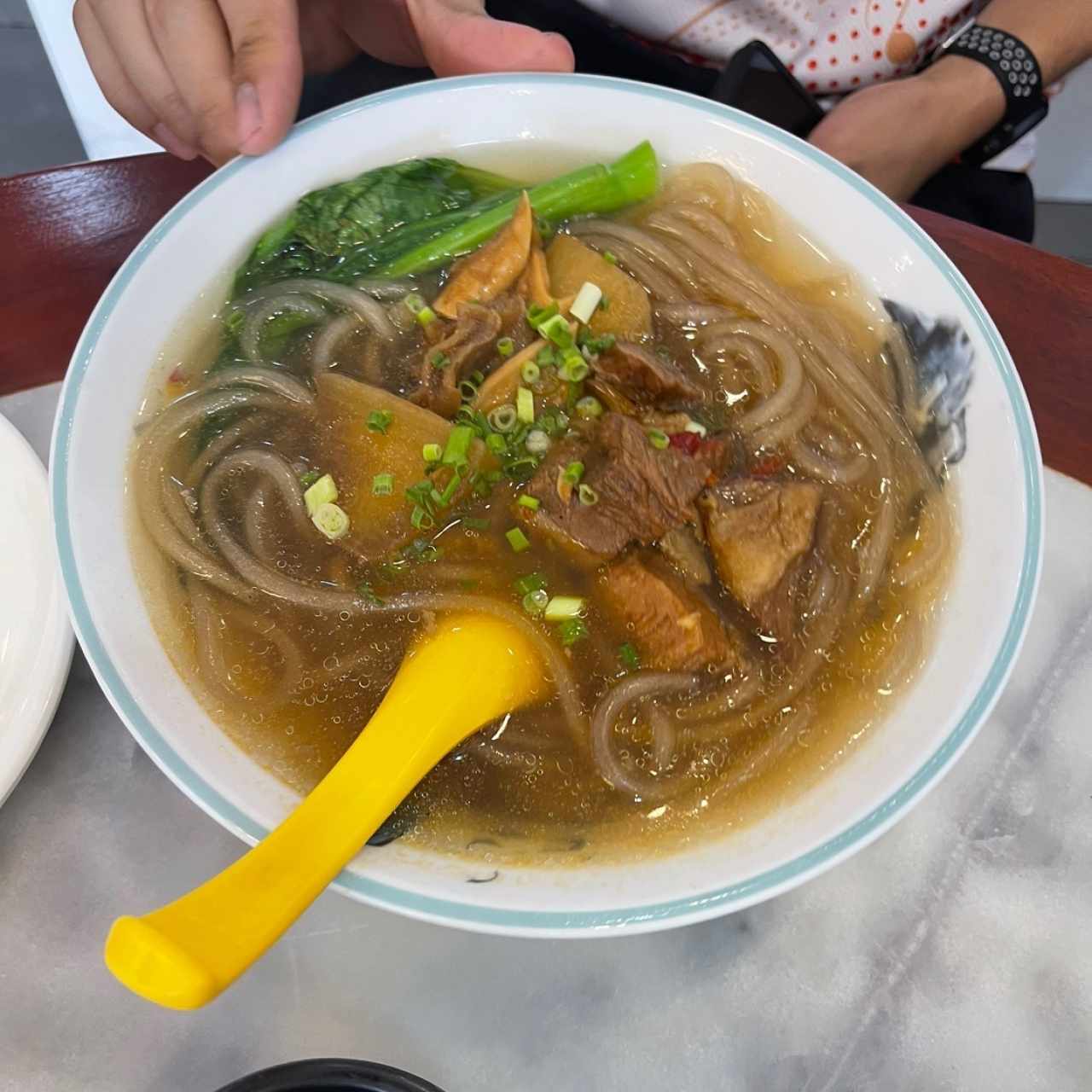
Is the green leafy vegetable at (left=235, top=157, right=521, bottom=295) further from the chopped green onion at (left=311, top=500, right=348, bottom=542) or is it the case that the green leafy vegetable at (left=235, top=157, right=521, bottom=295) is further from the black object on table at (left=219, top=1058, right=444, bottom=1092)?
the black object on table at (left=219, top=1058, right=444, bottom=1092)

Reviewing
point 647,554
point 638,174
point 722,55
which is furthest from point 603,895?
point 722,55

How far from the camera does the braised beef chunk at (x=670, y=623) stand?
59.1 inches

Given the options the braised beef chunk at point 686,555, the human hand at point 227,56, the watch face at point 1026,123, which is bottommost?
the braised beef chunk at point 686,555

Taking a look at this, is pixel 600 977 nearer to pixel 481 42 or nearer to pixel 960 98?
pixel 481 42

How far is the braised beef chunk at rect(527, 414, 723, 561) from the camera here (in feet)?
5.25

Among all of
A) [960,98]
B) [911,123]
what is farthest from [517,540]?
[960,98]

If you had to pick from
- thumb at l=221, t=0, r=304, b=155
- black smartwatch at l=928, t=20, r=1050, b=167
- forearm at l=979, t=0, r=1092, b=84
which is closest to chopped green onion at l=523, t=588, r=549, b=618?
thumb at l=221, t=0, r=304, b=155

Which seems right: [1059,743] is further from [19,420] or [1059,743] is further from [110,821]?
[19,420]

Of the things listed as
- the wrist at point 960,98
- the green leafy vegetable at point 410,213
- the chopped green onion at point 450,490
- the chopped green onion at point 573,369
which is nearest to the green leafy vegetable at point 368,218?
the green leafy vegetable at point 410,213

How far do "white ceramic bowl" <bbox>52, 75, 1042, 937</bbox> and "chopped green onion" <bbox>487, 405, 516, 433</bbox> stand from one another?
2.27 feet

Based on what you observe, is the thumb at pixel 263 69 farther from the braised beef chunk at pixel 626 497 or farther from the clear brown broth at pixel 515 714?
the braised beef chunk at pixel 626 497

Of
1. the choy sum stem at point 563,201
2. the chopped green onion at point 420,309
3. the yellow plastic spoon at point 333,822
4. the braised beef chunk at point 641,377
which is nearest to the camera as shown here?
the yellow plastic spoon at point 333,822

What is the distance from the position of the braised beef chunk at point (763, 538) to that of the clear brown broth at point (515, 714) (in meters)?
0.06

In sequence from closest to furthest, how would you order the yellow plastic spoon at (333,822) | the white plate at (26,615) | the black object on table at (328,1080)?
the yellow plastic spoon at (333,822) < the black object on table at (328,1080) < the white plate at (26,615)
